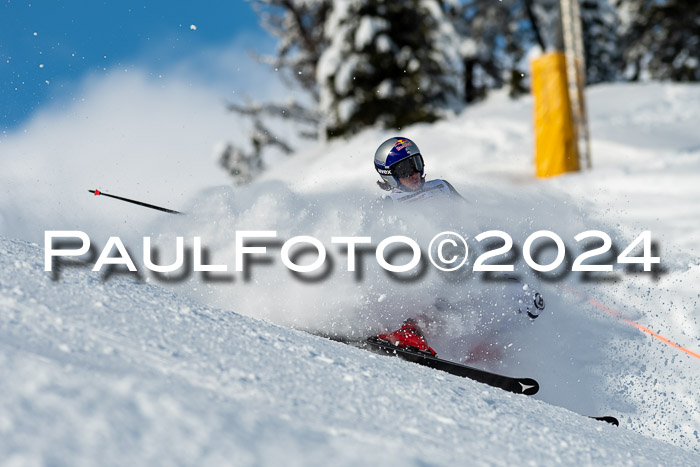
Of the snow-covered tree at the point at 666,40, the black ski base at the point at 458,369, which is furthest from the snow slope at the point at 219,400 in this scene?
the snow-covered tree at the point at 666,40

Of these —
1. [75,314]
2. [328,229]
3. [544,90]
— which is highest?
[544,90]

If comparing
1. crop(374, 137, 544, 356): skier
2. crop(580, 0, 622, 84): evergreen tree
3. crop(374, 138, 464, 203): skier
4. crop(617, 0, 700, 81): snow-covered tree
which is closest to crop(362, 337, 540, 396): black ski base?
crop(374, 137, 544, 356): skier

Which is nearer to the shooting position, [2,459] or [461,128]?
[2,459]

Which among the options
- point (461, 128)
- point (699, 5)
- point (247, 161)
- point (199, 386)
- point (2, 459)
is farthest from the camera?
point (247, 161)

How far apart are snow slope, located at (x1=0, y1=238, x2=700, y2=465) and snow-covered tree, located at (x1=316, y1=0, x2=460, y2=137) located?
1575 centimetres

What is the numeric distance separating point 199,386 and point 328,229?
3065 millimetres

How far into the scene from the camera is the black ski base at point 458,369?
365 cm

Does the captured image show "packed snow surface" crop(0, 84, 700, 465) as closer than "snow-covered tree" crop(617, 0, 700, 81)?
Yes

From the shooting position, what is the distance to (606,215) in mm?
7324

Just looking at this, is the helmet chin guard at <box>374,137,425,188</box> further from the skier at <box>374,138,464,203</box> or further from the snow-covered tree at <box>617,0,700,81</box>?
the snow-covered tree at <box>617,0,700,81</box>

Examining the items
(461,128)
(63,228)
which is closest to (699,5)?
(461,128)

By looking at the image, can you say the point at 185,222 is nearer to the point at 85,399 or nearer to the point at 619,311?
the point at 619,311

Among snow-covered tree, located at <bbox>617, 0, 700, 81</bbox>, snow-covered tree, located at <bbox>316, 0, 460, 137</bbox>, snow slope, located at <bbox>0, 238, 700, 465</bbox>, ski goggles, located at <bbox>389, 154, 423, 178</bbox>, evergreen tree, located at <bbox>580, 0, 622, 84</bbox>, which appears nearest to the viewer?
snow slope, located at <bbox>0, 238, 700, 465</bbox>

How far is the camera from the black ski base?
12.0 feet
